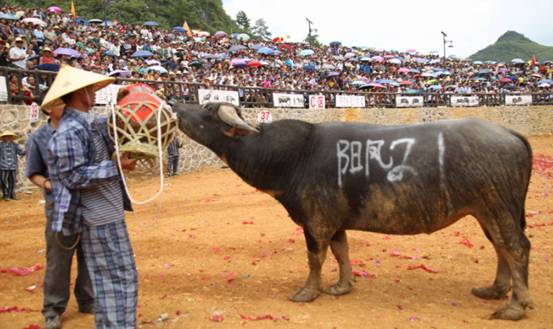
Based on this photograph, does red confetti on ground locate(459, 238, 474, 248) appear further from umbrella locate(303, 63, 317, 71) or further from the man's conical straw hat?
umbrella locate(303, 63, 317, 71)

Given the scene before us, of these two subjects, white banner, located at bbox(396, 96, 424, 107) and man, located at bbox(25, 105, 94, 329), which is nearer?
man, located at bbox(25, 105, 94, 329)

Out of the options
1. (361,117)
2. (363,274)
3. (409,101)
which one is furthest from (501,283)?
(409,101)

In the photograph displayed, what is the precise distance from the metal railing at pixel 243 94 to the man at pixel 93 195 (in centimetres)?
466

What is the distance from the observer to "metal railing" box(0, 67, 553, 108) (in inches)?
475

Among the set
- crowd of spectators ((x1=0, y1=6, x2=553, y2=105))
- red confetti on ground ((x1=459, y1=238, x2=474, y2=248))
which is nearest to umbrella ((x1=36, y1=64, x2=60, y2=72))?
crowd of spectators ((x1=0, y1=6, x2=553, y2=105))

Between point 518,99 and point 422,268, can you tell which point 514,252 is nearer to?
point 422,268

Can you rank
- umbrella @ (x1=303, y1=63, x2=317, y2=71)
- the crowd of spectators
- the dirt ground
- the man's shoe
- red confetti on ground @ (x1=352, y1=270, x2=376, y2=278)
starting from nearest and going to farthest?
the man's shoe → the dirt ground → red confetti on ground @ (x1=352, y1=270, x2=376, y2=278) → the crowd of spectators → umbrella @ (x1=303, y1=63, x2=317, y2=71)

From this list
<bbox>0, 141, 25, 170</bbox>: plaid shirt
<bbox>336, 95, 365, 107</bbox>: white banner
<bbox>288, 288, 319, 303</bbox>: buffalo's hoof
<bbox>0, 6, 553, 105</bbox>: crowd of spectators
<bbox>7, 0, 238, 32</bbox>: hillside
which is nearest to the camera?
<bbox>288, 288, 319, 303</bbox>: buffalo's hoof

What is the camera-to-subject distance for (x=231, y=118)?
488 cm

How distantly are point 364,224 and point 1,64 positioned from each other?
11647mm

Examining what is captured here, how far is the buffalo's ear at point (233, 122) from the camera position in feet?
15.9

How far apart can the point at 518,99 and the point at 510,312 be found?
2949 cm

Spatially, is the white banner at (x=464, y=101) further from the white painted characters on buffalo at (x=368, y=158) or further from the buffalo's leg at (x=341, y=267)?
the white painted characters on buffalo at (x=368, y=158)

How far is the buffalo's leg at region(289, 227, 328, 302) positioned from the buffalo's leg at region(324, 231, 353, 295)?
244 millimetres
